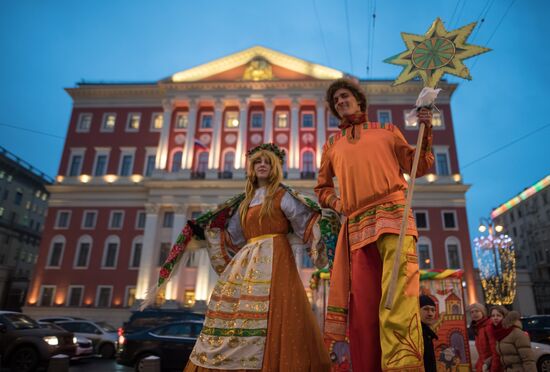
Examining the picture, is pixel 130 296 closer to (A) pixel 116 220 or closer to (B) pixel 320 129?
(A) pixel 116 220

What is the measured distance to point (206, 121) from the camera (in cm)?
3341

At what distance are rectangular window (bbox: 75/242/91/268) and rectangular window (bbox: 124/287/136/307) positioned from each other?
165 inches

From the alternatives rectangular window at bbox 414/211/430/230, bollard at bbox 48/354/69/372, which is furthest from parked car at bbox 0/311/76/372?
rectangular window at bbox 414/211/430/230

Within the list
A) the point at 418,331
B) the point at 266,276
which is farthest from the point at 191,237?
the point at 418,331

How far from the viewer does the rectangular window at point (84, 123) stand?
34.3 metres

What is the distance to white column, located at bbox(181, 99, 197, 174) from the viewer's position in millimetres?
31281

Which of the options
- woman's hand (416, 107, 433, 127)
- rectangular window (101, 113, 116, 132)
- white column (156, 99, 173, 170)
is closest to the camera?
woman's hand (416, 107, 433, 127)

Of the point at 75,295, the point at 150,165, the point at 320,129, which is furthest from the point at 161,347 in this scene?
the point at 150,165

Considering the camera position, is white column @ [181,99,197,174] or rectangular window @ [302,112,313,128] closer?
white column @ [181,99,197,174]

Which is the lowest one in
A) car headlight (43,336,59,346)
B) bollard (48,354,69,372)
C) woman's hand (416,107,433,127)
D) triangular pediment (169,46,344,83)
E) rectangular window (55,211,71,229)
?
bollard (48,354,69,372)

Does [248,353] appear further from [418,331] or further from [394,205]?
[394,205]

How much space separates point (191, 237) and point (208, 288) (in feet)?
80.7

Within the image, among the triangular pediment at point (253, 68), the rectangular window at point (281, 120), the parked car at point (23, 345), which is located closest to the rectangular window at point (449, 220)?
the rectangular window at point (281, 120)

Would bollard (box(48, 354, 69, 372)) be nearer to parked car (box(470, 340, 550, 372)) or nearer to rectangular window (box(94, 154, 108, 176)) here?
parked car (box(470, 340, 550, 372))
